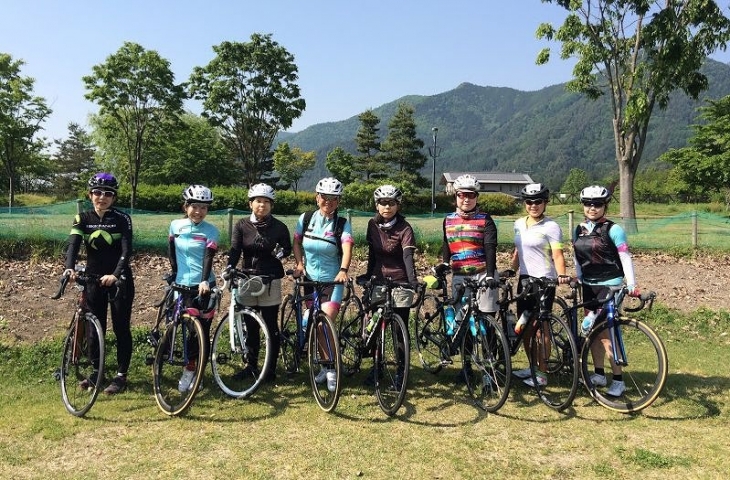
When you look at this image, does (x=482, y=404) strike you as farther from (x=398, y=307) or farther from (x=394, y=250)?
(x=394, y=250)

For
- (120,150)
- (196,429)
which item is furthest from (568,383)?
(120,150)

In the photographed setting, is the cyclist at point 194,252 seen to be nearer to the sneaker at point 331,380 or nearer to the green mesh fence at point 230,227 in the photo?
the sneaker at point 331,380

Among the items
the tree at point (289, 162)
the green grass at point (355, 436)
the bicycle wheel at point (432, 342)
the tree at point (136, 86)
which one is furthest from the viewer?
the tree at point (289, 162)

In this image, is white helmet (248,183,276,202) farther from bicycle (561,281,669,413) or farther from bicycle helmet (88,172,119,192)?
bicycle (561,281,669,413)

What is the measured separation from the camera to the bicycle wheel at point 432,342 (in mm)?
5465

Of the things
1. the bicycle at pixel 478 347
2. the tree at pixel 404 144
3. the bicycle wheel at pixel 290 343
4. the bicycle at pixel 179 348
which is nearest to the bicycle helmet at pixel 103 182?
the bicycle at pixel 179 348

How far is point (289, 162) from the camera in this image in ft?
247

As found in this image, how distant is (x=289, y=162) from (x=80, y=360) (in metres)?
72.0

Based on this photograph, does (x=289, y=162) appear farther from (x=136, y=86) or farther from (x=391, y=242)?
(x=391, y=242)

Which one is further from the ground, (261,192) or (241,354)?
(261,192)

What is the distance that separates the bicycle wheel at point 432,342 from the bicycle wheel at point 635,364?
1.39 metres

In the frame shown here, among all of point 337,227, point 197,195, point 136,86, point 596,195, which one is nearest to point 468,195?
point 596,195

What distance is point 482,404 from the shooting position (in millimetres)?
4836

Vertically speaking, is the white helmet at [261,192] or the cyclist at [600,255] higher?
the white helmet at [261,192]
